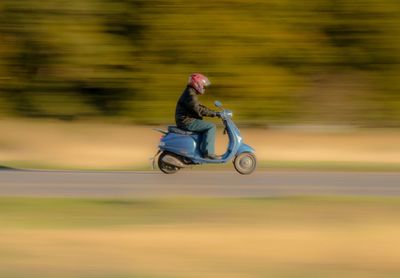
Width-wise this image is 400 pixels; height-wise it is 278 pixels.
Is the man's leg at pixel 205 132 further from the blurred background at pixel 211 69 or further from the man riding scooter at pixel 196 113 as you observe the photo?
the blurred background at pixel 211 69

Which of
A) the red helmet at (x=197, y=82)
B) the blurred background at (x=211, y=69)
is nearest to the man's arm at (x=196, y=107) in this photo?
the red helmet at (x=197, y=82)

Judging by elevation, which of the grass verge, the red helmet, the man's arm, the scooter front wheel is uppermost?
the red helmet

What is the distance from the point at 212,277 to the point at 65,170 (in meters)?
9.63

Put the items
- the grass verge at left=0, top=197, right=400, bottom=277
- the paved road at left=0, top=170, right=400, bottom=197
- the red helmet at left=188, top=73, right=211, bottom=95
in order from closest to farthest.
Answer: the grass verge at left=0, top=197, right=400, bottom=277, the paved road at left=0, top=170, right=400, bottom=197, the red helmet at left=188, top=73, right=211, bottom=95

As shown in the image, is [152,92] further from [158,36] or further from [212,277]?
[212,277]

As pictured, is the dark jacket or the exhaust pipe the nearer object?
the dark jacket

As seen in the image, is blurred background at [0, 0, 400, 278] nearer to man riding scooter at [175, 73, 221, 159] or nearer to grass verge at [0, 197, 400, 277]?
man riding scooter at [175, 73, 221, 159]

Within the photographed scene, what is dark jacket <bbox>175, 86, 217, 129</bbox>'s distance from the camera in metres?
14.9

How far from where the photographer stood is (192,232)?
29.6ft

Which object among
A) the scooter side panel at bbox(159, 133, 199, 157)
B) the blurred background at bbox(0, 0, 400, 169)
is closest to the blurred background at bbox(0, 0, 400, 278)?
the blurred background at bbox(0, 0, 400, 169)

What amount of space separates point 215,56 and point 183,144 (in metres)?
6.90

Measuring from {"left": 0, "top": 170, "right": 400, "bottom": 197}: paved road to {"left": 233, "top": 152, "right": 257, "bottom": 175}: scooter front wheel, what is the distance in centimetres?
16

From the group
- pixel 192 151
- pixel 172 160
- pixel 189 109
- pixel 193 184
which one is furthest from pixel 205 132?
pixel 193 184

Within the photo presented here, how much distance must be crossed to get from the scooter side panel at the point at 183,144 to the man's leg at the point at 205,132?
0.42 feet
